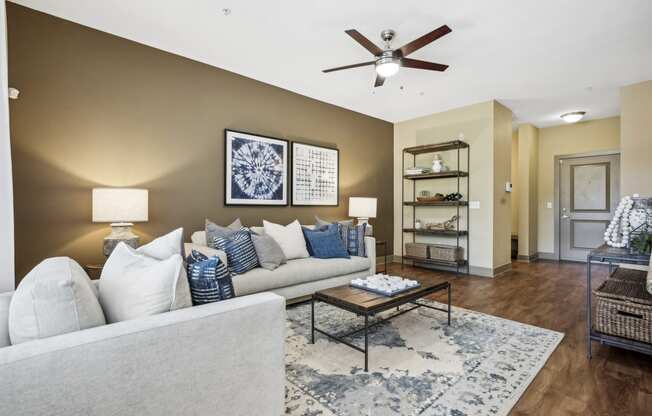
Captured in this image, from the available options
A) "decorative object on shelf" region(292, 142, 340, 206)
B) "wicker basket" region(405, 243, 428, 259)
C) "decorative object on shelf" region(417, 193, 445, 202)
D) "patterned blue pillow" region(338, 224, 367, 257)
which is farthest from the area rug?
"decorative object on shelf" region(417, 193, 445, 202)

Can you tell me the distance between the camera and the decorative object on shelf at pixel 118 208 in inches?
102

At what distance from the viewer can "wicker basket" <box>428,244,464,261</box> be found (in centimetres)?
484

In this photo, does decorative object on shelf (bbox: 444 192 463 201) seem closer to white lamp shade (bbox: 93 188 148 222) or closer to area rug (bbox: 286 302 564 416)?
area rug (bbox: 286 302 564 416)

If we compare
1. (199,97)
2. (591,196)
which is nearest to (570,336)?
(199,97)

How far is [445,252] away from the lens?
491 cm

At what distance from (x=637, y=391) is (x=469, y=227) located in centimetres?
334

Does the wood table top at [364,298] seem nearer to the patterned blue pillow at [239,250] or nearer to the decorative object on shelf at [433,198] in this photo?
the patterned blue pillow at [239,250]

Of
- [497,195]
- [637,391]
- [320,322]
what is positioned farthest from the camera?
[497,195]

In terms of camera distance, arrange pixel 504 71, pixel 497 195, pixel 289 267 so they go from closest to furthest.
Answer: pixel 289 267, pixel 504 71, pixel 497 195

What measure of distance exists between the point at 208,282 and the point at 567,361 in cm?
245

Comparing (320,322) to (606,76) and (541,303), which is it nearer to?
(541,303)

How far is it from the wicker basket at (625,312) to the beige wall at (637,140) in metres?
2.49

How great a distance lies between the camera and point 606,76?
12.5ft

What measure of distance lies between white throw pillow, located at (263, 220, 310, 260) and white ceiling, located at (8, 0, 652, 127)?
1.92 meters
